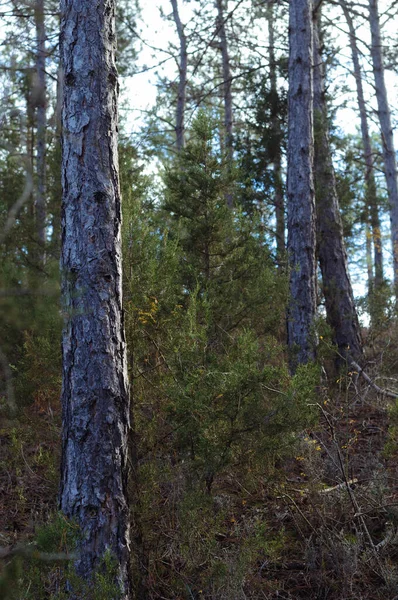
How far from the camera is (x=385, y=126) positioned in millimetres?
13234

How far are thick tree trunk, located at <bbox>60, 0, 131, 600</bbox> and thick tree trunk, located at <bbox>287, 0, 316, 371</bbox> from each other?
135 inches

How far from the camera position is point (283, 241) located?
34.2ft

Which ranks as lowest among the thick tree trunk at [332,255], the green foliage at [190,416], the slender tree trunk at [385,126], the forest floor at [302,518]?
the forest floor at [302,518]

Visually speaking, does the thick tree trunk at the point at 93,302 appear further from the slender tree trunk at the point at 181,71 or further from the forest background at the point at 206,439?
the slender tree trunk at the point at 181,71

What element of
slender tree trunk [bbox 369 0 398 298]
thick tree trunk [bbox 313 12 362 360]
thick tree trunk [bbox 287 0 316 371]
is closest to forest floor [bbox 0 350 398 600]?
thick tree trunk [bbox 287 0 316 371]

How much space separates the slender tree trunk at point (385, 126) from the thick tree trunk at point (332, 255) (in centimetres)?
395

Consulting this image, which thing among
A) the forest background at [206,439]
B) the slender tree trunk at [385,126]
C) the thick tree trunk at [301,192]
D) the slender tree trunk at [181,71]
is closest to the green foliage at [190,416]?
the forest background at [206,439]

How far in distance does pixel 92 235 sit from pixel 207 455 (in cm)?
145

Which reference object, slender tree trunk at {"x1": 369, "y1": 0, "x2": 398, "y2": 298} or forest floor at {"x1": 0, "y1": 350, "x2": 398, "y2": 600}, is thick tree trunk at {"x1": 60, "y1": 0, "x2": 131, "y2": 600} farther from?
slender tree trunk at {"x1": 369, "y1": 0, "x2": 398, "y2": 298}

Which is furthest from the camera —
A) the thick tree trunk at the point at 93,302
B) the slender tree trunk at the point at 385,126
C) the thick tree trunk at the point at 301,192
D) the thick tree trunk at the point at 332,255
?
the slender tree trunk at the point at 385,126

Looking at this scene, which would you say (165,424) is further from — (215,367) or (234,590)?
(234,590)

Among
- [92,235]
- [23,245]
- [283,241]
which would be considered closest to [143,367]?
[92,235]

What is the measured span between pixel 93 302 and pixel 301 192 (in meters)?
4.51

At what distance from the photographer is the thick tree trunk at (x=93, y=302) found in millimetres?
3195
